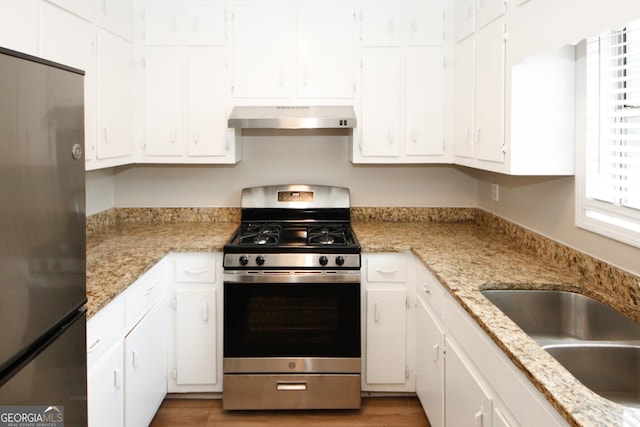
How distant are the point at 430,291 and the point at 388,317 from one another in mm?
504

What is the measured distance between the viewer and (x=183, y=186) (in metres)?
3.80

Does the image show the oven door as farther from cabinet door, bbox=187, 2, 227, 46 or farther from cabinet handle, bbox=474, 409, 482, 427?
cabinet door, bbox=187, 2, 227, 46

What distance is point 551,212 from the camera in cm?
272

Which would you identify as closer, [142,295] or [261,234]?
[142,295]

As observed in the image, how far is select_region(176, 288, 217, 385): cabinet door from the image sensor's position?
3082 millimetres

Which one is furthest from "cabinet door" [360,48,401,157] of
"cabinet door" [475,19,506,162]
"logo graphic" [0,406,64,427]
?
"logo graphic" [0,406,64,427]

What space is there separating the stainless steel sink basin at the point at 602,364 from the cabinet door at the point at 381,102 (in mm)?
1917

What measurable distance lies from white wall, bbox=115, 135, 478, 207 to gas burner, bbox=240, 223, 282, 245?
0.39 metres

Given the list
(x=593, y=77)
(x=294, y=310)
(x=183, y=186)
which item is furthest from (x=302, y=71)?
(x=593, y=77)

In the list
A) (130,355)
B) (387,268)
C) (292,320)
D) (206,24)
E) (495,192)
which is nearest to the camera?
(130,355)

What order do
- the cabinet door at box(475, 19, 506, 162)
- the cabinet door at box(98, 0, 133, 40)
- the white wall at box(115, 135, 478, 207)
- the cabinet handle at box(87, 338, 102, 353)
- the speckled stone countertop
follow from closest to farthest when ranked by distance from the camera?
the speckled stone countertop
the cabinet handle at box(87, 338, 102, 353)
the cabinet door at box(475, 19, 506, 162)
the cabinet door at box(98, 0, 133, 40)
the white wall at box(115, 135, 478, 207)

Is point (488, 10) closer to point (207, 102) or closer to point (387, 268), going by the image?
point (387, 268)

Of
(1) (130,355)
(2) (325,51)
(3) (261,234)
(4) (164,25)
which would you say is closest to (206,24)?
(4) (164,25)

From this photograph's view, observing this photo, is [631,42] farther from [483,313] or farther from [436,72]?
[436,72]
